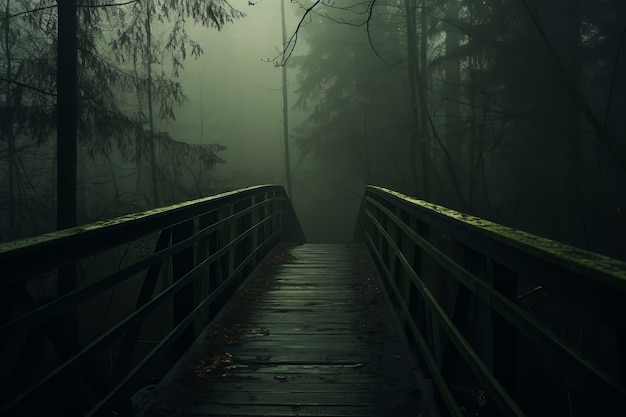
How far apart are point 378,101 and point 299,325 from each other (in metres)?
20.5

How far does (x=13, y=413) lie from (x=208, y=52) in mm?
49080

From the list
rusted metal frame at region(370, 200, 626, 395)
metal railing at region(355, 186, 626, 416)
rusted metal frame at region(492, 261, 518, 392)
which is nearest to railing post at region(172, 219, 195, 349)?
metal railing at region(355, 186, 626, 416)

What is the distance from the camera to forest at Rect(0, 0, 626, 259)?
9.33 m

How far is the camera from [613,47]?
13.6 m

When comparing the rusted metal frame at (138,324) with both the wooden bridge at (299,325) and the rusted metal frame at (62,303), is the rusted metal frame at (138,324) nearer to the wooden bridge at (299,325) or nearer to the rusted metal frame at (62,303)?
the wooden bridge at (299,325)

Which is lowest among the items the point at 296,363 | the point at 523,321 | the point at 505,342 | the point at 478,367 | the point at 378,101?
the point at 296,363

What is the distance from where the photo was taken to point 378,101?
24500 mm

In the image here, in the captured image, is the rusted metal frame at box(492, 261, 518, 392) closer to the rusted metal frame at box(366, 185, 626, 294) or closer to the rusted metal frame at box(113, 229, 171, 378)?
the rusted metal frame at box(366, 185, 626, 294)

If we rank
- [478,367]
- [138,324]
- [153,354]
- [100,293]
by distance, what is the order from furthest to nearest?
[100,293]
[153,354]
[138,324]
[478,367]

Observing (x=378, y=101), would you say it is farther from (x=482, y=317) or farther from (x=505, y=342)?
(x=505, y=342)

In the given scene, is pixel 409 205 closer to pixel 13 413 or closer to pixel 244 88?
pixel 13 413

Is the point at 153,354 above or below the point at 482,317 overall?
below

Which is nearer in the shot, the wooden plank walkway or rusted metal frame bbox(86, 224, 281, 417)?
rusted metal frame bbox(86, 224, 281, 417)

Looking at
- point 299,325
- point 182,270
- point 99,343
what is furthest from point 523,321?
point 299,325
